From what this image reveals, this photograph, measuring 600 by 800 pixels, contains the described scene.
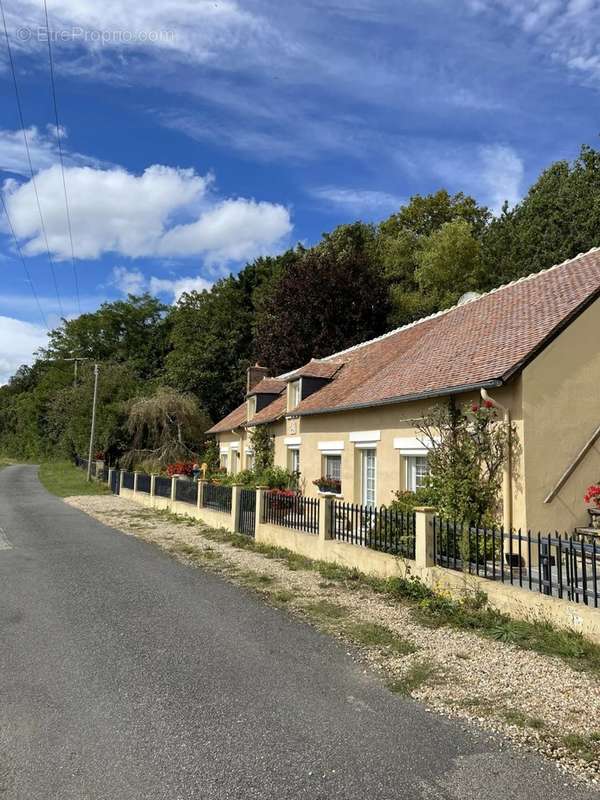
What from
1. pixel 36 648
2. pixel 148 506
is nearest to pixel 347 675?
pixel 36 648

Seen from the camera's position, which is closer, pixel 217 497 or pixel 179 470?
pixel 217 497

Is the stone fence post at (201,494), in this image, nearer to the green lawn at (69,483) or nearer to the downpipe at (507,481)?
the downpipe at (507,481)

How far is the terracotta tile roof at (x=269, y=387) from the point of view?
2402cm

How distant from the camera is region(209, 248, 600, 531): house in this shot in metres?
9.51

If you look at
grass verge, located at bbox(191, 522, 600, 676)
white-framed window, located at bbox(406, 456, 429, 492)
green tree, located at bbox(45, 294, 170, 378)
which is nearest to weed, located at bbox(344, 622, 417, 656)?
grass verge, located at bbox(191, 522, 600, 676)

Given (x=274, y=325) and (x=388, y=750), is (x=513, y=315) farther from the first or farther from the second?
(x=274, y=325)

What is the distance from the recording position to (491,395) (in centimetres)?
991

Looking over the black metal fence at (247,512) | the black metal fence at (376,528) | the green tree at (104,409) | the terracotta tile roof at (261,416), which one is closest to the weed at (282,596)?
the black metal fence at (376,528)

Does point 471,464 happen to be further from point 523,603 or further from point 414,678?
point 414,678

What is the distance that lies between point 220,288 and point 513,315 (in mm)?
39123

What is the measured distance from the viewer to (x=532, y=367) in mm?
9578

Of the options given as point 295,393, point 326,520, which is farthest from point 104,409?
point 326,520

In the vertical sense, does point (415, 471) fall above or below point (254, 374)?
below

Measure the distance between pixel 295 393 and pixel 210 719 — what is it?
48.7 feet
